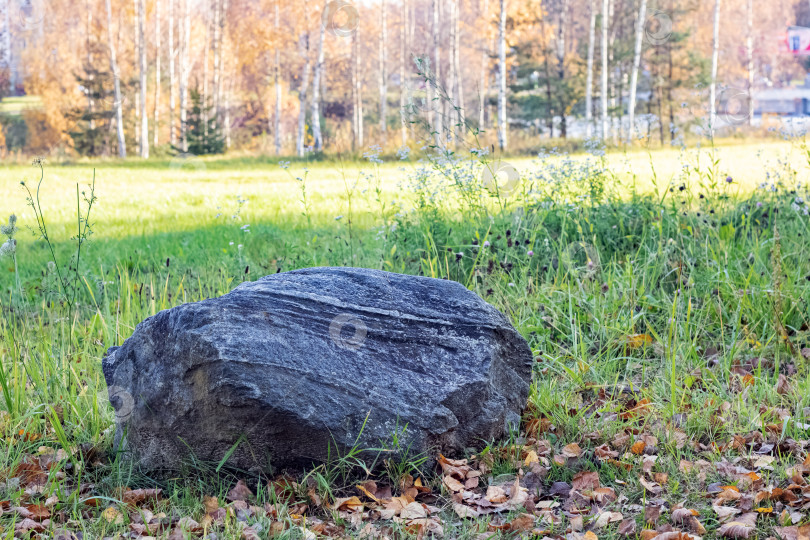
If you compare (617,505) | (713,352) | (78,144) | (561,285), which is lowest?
(617,505)

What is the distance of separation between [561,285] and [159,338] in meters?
2.54

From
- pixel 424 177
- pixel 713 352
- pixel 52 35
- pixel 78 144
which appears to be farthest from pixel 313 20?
pixel 713 352

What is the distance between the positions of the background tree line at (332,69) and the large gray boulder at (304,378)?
17.0 m

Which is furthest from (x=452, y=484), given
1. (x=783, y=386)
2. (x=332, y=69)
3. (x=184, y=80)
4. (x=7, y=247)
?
(x=332, y=69)

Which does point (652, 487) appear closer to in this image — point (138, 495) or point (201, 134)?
point (138, 495)

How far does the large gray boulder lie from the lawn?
125mm

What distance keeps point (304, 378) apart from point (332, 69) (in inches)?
1537

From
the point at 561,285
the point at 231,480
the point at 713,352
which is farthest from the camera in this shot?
the point at 561,285

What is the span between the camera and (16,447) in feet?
9.27

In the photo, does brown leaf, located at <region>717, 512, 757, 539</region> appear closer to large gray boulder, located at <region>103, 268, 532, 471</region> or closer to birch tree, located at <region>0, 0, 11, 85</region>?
large gray boulder, located at <region>103, 268, 532, 471</region>

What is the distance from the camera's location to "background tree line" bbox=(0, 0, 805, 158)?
2491cm

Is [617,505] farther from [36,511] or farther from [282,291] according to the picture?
[36,511]

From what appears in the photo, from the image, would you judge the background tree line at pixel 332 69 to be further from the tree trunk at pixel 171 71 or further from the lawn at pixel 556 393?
the lawn at pixel 556 393

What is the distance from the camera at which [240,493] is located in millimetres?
2471
